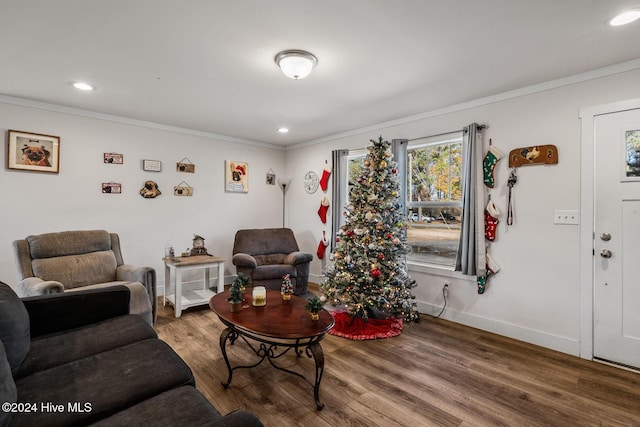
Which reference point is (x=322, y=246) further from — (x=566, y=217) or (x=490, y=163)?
(x=566, y=217)

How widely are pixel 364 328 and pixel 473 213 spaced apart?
163 cm

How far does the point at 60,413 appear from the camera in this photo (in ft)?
3.46

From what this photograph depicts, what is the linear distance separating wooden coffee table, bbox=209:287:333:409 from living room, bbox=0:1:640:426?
6.47 ft

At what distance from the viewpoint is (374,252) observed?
3211 millimetres

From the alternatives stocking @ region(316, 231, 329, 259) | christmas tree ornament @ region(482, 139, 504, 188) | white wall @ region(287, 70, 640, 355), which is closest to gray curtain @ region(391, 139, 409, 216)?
white wall @ region(287, 70, 640, 355)

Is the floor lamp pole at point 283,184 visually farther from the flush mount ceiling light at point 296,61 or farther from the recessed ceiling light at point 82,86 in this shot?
the flush mount ceiling light at point 296,61

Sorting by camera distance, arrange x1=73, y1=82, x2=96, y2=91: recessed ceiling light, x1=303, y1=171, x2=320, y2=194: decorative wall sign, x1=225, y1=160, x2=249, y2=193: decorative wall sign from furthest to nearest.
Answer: x1=303, y1=171, x2=320, y2=194: decorative wall sign, x1=225, y1=160, x2=249, y2=193: decorative wall sign, x1=73, y1=82, x2=96, y2=91: recessed ceiling light

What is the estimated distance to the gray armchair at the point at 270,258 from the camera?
3.99 meters

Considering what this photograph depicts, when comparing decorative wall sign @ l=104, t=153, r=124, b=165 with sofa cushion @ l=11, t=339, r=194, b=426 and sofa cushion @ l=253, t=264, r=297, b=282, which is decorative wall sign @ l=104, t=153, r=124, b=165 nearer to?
sofa cushion @ l=253, t=264, r=297, b=282

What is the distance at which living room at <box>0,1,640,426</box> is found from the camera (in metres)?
2.68

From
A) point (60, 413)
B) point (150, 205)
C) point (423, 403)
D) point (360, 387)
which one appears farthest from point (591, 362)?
point (150, 205)

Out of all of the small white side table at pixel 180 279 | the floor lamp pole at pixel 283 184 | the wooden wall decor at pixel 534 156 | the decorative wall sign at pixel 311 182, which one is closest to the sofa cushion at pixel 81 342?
the small white side table at pixel 180 279

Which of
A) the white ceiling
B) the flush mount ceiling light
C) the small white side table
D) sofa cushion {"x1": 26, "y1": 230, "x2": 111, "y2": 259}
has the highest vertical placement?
the white ceiling

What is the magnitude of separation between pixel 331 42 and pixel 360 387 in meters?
2.43
